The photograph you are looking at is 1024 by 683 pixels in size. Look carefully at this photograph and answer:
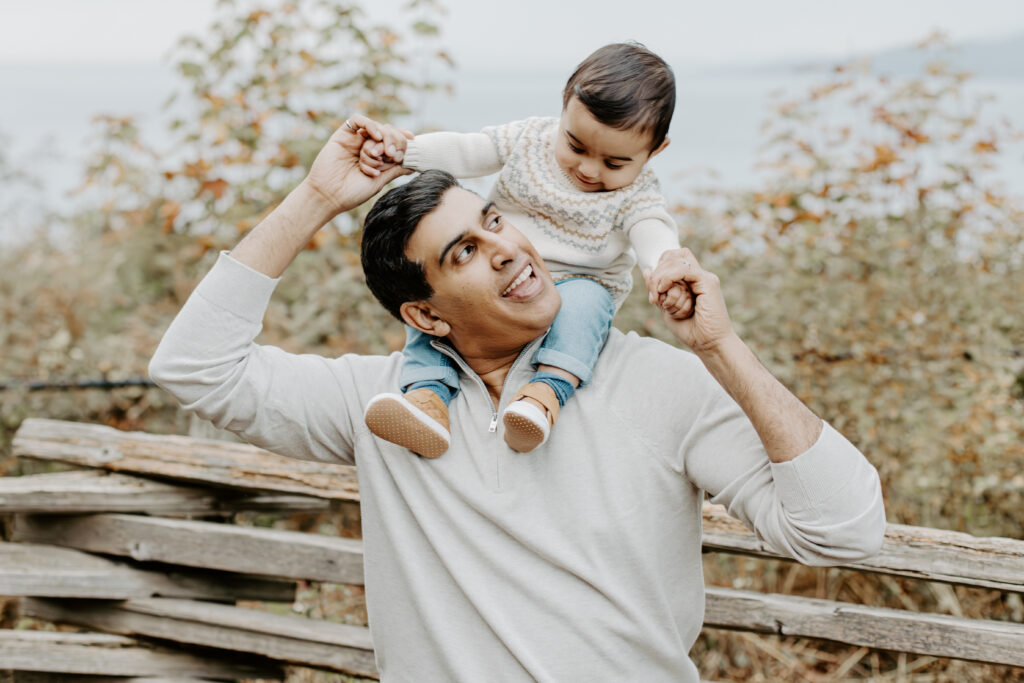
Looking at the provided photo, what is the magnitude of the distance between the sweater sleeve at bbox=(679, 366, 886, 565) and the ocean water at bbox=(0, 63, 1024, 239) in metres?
2.11

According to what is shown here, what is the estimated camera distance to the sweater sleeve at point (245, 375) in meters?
1.86

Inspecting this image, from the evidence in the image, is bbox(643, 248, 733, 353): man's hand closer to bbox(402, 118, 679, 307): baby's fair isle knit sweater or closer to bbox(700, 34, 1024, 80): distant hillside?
bbox(402, 118, 679, 307): baby's fair isle knit sweater

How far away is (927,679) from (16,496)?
3.12 meters

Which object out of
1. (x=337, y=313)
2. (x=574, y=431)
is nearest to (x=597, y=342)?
(x=574, y=431)

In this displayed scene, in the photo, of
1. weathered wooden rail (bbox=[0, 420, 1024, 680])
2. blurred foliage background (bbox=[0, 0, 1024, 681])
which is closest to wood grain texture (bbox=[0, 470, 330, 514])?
weathered wooden rail (bbox=[0, 420, 1024, 680])

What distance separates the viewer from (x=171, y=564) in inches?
125

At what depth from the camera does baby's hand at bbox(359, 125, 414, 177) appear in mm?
2014

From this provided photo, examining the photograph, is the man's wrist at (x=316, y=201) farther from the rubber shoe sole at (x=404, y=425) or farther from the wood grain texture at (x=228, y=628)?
the wood grain texture at (x=228, y=628)

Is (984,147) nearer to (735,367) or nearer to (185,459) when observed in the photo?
(735,367)

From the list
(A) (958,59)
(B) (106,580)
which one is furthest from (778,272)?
(B) (106,580)

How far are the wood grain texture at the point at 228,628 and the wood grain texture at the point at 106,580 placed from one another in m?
0.08

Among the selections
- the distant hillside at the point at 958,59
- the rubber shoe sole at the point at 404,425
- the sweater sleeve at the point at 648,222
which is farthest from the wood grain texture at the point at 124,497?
the distant hillside at the point at 958,59

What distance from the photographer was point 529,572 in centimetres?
183

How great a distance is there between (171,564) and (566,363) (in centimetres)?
198
